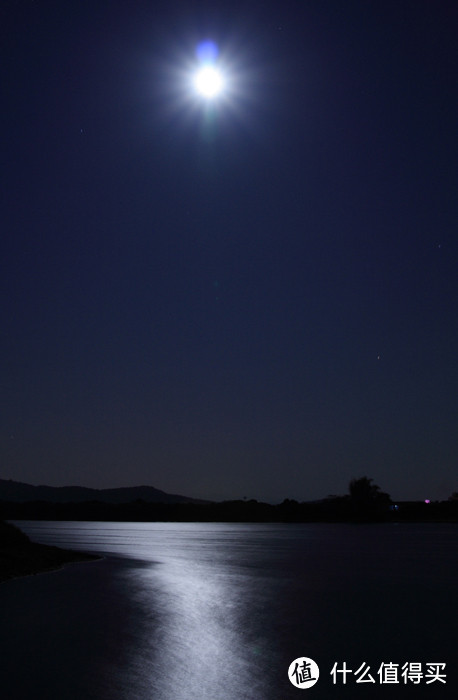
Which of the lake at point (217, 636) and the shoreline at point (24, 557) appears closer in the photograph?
the lake at point (217, 636)

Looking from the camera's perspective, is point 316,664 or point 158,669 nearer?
point 158,669

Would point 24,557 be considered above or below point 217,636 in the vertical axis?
above

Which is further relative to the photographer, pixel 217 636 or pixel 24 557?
pixel 24 557

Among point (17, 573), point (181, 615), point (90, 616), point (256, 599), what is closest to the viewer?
point (90, 616)

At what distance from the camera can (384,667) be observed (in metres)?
19.8

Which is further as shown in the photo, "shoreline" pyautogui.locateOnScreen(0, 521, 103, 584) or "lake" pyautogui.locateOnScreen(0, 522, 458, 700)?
"shoreline" pyautogui.locateOnScreen(0, 521, 103, 584)

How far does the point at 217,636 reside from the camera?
79.3ft

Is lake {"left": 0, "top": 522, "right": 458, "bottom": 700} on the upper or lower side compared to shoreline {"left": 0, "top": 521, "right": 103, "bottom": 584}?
lower

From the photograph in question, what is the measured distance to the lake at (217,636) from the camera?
665 inches

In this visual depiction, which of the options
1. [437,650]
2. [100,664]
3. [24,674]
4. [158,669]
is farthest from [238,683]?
[437,650]

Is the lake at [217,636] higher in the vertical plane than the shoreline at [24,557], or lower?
lower

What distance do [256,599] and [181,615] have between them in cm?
721

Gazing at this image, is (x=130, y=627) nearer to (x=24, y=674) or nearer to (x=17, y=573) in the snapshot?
(x=24, y=674)

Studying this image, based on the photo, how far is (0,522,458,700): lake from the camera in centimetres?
1689
